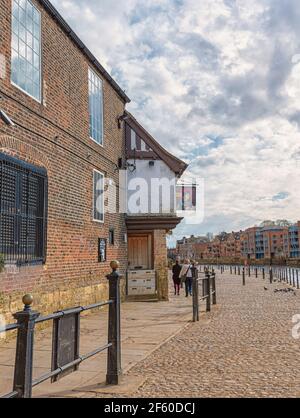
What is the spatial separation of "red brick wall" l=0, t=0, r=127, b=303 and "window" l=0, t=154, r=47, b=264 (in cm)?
26

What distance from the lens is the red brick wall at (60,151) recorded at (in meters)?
9.04

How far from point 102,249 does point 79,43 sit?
6.31 meters

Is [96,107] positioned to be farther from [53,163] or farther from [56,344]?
[56,344]

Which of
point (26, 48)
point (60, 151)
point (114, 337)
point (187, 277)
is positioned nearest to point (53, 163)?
point (60, 151)

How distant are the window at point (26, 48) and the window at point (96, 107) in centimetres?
350

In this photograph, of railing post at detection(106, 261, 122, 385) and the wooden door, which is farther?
the wooden door

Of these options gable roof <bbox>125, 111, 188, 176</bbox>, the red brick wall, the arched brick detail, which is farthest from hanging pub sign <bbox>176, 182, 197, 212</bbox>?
the arched brick detail

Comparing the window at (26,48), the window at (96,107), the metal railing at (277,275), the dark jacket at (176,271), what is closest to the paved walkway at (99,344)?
the window at (26,48)

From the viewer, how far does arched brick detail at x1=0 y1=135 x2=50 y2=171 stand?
8711 mm

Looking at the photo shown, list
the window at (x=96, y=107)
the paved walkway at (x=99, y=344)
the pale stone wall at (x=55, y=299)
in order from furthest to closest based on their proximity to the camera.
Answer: the window at (x=96, y=107)
the pale stone wall at (x=55, y=299)
the paved walkway at (x=99, y=344)

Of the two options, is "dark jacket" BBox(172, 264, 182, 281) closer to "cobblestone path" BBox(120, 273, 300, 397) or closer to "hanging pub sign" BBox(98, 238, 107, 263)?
"hanging pub sign" BBox(98, 238, 107, 263)

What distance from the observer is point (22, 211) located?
367 inches

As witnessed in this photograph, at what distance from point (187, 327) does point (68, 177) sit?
4.96 metres

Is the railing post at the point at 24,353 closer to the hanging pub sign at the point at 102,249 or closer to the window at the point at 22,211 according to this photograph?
the window at the point at 22,211
